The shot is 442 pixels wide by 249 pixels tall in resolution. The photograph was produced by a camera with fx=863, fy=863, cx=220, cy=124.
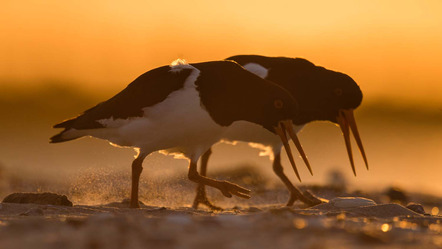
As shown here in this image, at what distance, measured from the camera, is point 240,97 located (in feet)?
28.8

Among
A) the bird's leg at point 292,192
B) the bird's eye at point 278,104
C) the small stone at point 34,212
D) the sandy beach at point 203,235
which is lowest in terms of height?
the sandy beach at point 203,235

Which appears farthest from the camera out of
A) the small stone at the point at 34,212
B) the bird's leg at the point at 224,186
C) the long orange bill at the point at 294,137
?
the long orange bill at the point at 294,137

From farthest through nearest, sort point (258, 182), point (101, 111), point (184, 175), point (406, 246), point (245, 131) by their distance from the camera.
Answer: point (258, 182), point (184, 175), point (245, 131), point (101, 111), point (406, 246)

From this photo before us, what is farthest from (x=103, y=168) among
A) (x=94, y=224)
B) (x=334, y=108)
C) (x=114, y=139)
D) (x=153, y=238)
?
(x=153, y=238)

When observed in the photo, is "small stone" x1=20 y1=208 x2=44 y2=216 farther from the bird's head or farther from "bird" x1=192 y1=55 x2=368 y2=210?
the bird's head

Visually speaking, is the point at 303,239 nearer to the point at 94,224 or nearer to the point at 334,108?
the point at 94,224

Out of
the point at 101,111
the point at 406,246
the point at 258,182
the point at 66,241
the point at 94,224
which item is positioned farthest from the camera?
the point at 258,182

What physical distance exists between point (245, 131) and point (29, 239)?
18.4ft

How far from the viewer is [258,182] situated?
43.2 feet

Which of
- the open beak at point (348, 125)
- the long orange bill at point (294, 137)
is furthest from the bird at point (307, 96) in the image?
the long orange bill at point (294, 137)

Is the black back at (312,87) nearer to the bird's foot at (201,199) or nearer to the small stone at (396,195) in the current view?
the bird's foot at (201,199)

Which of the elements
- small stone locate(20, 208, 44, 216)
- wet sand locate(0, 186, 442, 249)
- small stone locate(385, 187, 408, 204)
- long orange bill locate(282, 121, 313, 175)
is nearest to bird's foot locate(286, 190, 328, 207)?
long orange bill locate(282, 121, 313, 175)

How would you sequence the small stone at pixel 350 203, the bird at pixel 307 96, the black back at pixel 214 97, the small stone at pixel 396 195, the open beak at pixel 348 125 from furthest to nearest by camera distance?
the small stone at pixel 396 195, the open beak at pixel 348 125, the bird at pixel 307 96, the small stone at pixel 350 203, the black back at pixel 214 97

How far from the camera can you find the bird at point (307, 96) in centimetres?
1025
